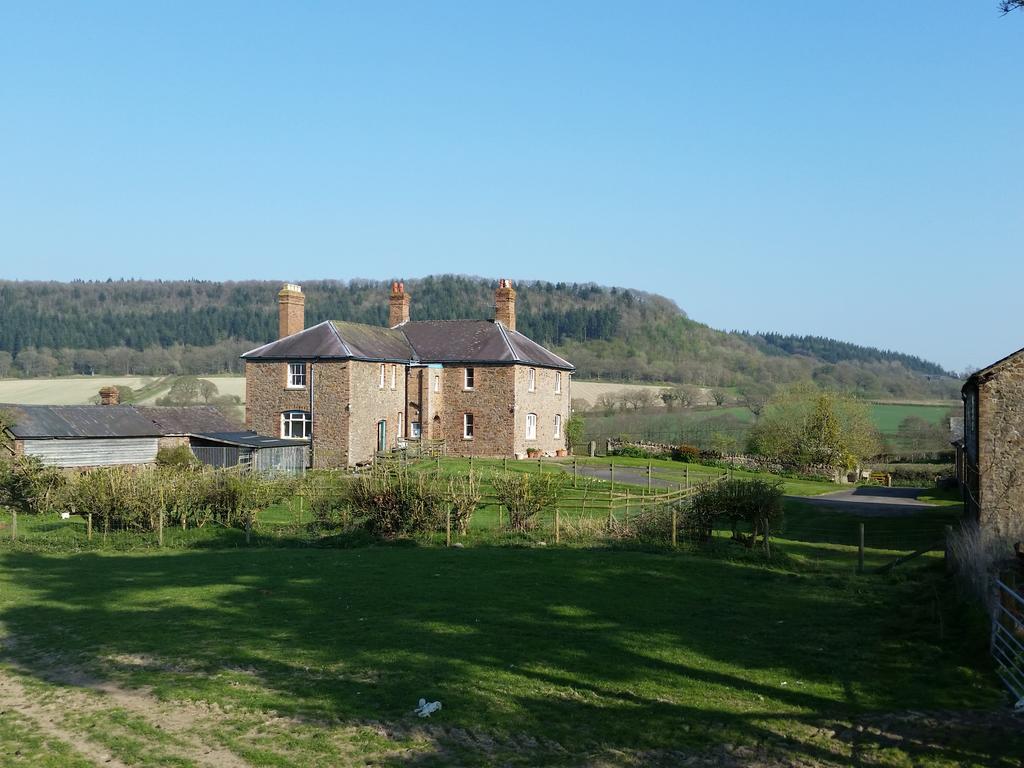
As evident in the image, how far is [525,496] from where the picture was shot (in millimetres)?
24266

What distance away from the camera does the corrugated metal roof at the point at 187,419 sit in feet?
130

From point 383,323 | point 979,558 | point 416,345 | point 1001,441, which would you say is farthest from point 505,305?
point 383,323

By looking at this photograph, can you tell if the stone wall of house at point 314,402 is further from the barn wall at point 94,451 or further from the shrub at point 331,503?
the shrub at point 331,503

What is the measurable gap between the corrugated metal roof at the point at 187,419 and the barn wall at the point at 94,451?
1.14 meters

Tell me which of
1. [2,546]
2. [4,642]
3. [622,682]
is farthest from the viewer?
[2,546]

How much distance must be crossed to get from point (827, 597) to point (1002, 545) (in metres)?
3.18

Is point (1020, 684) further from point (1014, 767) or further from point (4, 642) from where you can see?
point (4, 642)

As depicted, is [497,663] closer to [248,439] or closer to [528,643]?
[528,643]

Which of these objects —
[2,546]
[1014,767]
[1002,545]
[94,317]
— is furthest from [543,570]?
[94,317]

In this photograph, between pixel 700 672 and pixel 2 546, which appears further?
pixel 2 546

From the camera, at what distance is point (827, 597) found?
16.5 m

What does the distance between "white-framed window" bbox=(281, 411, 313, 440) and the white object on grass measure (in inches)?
1376

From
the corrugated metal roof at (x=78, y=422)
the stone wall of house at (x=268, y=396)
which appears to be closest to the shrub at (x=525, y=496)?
the corrugated metal roof at (x=78, y=422)

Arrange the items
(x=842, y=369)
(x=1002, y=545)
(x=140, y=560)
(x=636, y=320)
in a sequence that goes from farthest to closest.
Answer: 1. (x=636, y=320)
2. (x=842, y=369)
3. (x=140, y=560)
4. (x=1002, y=545)
